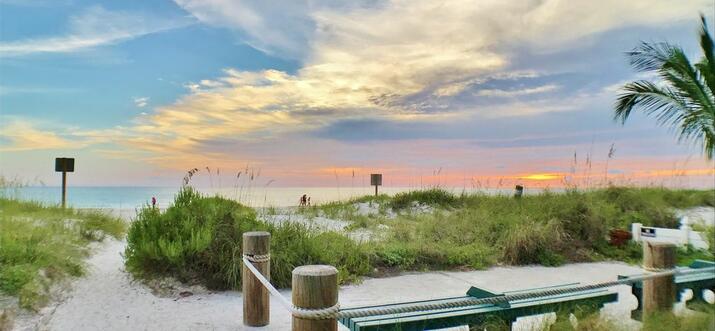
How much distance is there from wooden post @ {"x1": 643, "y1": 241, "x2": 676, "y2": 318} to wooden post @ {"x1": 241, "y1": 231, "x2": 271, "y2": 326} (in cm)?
304

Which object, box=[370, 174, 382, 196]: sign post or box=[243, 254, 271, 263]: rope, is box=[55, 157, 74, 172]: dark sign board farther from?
box=[243, 254, 271, 263]: rope

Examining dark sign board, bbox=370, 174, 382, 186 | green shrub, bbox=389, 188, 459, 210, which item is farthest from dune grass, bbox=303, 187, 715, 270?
dark sign board, bbox=370, 174, 382, 186

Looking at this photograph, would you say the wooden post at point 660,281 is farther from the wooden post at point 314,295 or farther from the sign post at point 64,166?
the sign post at point 64,166

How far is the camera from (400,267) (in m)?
6.24

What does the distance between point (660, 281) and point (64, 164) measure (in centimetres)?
1134

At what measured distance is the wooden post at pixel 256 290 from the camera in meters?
3.79

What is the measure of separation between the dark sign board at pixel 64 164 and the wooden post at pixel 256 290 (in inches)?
346

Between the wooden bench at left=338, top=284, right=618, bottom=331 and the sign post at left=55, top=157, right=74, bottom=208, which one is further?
the sign post at left=55, top=157, right=74, bottom=208

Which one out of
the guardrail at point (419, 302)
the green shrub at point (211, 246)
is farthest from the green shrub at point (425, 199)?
the guardrail at point (419, 302)

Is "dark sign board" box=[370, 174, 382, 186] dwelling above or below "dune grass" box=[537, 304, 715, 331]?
above

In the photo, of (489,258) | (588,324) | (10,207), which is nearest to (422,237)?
(489,258)

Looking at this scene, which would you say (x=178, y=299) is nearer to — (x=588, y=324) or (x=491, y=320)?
(x=491, y=320)

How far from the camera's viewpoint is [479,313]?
3.01m

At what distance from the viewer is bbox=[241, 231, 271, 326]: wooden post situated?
12.4 feet
